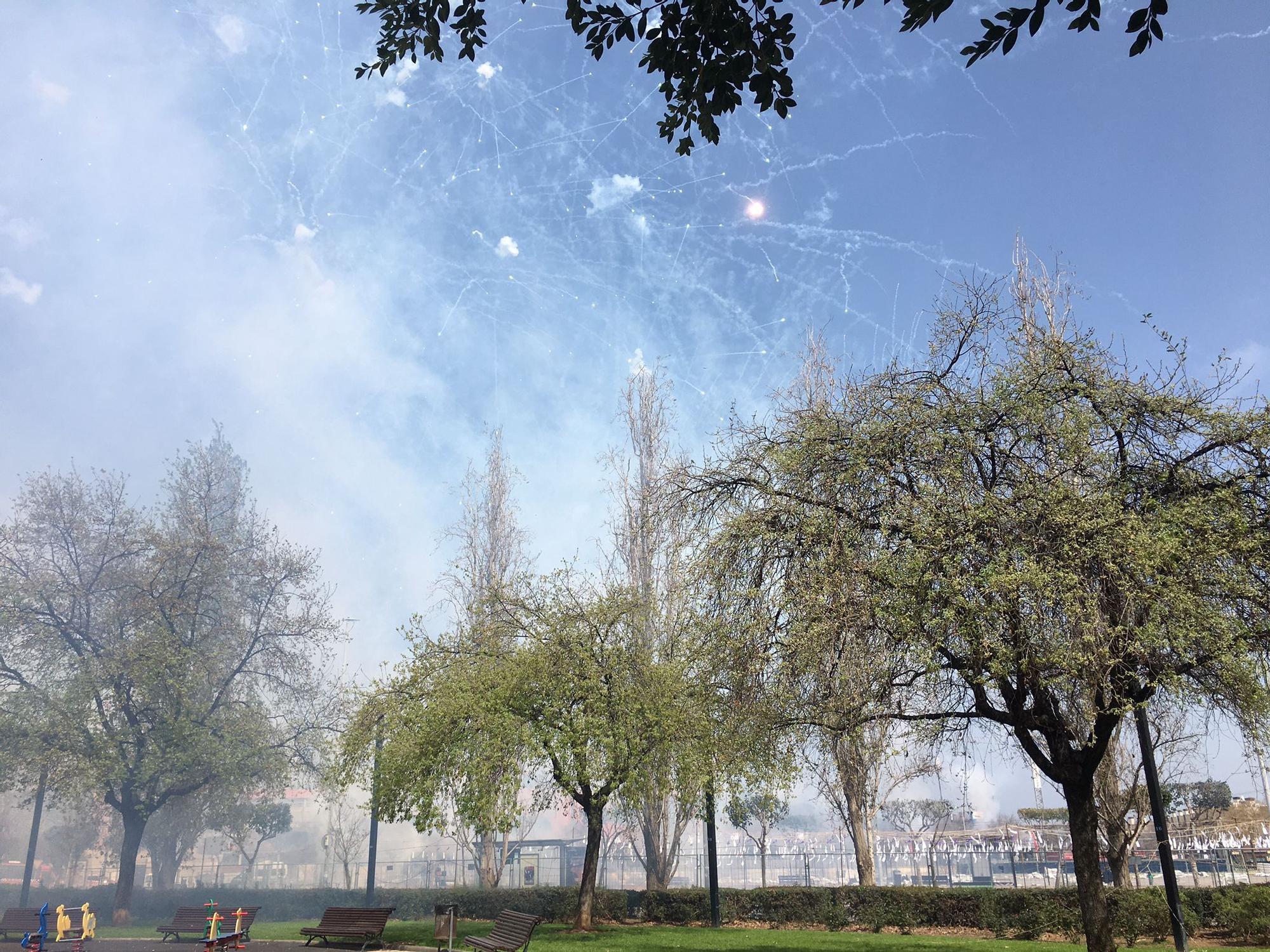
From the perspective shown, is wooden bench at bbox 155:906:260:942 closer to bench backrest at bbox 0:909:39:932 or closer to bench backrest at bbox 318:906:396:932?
bench backrest at bbox 318:906:396:932

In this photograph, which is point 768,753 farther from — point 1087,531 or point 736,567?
point 1087,531

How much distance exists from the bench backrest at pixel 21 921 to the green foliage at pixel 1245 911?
84.8ft

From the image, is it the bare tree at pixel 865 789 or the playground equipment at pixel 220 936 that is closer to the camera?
the playground equipment at pixel 220 936

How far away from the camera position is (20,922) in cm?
2052

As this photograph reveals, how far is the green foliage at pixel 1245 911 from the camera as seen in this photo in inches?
633

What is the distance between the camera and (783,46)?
593 cm

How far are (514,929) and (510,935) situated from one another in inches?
4.6

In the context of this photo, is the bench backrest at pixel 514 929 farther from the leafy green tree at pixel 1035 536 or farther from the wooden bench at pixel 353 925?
the leafy green tree at pixel 1035 536

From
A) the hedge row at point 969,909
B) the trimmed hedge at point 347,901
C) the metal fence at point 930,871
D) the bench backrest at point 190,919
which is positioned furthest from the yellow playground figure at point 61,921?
the metal fence at point 930,871

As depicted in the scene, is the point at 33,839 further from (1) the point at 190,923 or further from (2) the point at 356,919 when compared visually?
(2) the point at 356,919

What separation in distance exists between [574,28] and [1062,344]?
9894mm

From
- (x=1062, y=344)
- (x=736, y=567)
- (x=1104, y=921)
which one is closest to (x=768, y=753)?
(x=736, y=567)

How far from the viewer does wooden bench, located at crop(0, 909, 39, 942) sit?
2016 centimetres

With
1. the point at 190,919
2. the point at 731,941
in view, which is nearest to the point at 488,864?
the point at 190,919
